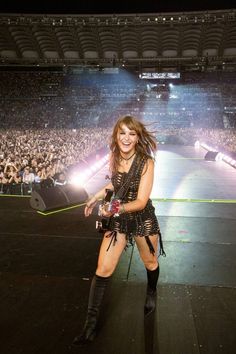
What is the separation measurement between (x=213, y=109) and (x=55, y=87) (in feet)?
68.2

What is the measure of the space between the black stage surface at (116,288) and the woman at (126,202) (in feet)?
1.09

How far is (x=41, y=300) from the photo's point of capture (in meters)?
3.37

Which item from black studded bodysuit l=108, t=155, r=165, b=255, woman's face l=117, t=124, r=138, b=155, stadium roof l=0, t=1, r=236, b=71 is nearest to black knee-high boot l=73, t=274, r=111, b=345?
black studded bodysuit l=108, t=155, r=165, b=255

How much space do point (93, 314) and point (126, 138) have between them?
4.78ft

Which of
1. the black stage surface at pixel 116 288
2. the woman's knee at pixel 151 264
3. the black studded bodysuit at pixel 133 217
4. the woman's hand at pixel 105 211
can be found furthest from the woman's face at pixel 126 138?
the black stage surface at pixel 116 288

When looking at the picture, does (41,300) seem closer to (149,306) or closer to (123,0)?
(149,306)

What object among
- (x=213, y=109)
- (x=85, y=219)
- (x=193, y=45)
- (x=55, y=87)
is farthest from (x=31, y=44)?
(x=85, y=219)

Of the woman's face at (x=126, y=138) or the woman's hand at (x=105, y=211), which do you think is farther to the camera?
the woman's face at (x=126, y=138)

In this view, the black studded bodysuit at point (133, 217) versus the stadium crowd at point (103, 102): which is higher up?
the stadium crowd at point (103, 102)

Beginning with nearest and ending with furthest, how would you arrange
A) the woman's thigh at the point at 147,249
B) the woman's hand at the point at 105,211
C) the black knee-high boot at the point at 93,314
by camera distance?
the woman's hand at the point at 105,211
the black knee-high boot at the point at 93,314
the woman's thigh at the point at 147,249

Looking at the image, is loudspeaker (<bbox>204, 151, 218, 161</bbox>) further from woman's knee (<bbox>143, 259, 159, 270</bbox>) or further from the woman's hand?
the woman's hand

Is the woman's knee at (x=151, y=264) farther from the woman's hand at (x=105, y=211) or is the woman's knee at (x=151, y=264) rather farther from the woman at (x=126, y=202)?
the woman's hand at (x=105, y=211)

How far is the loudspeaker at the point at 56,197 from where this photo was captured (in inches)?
261

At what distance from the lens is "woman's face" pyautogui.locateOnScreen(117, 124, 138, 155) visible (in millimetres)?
2785
